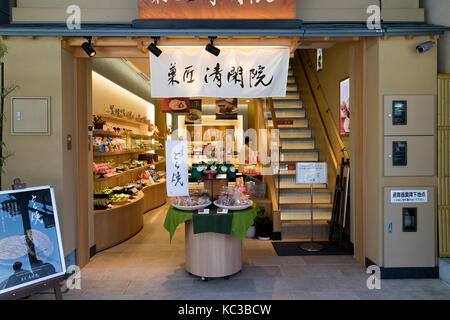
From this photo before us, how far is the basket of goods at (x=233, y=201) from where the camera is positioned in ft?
13.4

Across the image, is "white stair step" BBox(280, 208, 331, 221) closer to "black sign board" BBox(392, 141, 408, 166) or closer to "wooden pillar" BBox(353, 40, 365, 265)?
"wooden pillar" BBox(353, 40, 365, 265)

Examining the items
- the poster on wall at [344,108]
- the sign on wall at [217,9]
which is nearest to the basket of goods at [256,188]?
the poster on wall at [344,108]

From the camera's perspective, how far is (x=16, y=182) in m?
3.34

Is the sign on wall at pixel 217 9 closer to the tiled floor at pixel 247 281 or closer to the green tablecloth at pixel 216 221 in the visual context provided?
the green tablecloth at pixel 216 221

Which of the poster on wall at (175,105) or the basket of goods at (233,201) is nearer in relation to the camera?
the basket of goods at (233,201)

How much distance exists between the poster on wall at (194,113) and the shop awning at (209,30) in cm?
781

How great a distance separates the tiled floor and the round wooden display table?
0.50ft

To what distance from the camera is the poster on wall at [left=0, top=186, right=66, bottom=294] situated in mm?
2951

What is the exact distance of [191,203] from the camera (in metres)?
4.14

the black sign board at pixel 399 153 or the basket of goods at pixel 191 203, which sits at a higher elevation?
the black sign board at pixel 399 153

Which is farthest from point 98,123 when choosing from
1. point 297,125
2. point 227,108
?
point 227,108

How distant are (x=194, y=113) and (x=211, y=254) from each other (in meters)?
9.00

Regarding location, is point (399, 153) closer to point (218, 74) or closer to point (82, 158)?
point (218, 74)

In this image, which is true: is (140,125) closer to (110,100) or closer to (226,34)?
(110,100)
